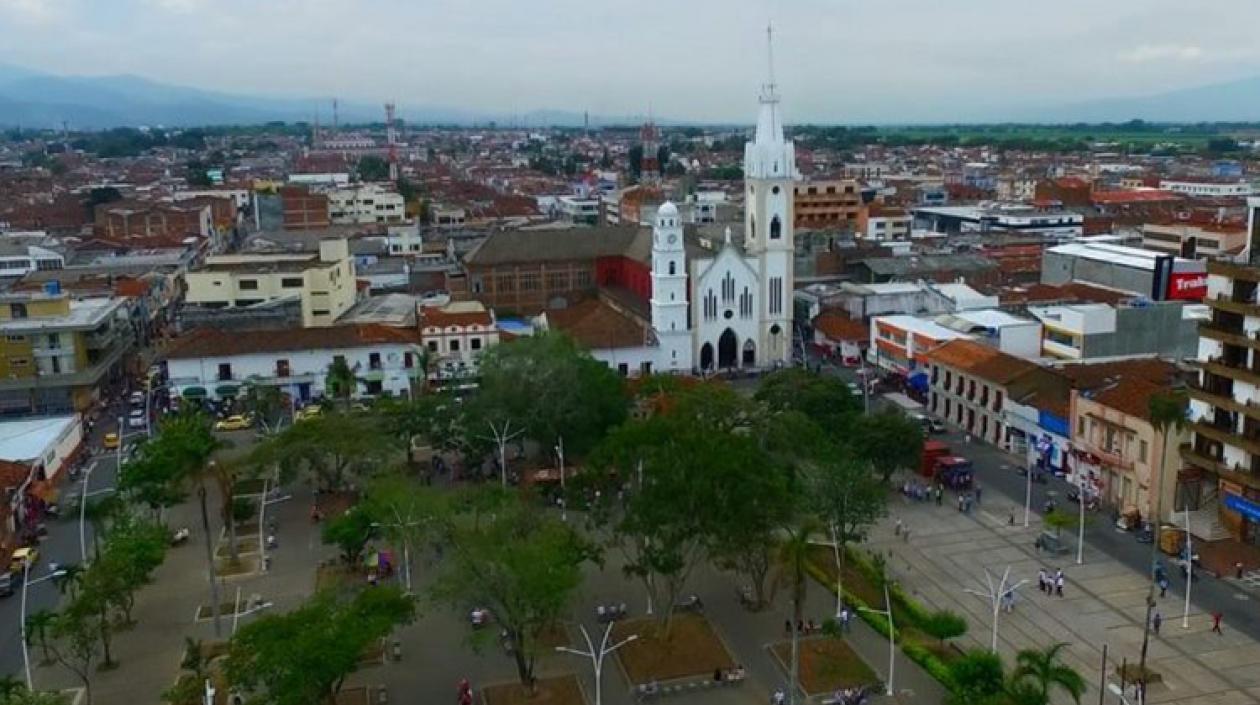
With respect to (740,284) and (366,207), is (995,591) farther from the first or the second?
(366,207)

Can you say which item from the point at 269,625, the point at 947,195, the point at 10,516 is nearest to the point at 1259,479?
the point at 269,625

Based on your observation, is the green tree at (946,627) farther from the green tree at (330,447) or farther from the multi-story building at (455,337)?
the multi-story building at (455,337)

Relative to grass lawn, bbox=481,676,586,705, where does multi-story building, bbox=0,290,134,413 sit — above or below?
above

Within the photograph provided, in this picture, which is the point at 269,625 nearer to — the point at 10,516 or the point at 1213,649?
the point at 10,516

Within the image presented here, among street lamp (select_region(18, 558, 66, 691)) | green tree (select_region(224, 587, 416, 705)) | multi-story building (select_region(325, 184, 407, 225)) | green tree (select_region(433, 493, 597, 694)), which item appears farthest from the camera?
multi-story building (select_region(325, 184, 407, 225))

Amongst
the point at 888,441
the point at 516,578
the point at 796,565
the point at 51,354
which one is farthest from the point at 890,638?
the point at 51,354

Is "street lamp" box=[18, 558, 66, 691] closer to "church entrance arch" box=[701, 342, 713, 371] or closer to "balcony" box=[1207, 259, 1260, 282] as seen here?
"church entrance arch" box=[701, 342, 713, 371]

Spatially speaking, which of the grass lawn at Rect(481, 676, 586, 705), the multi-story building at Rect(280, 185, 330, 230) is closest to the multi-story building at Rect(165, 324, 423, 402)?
the grass lawn at Rect(481, 676, 586, 705)
